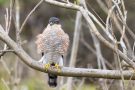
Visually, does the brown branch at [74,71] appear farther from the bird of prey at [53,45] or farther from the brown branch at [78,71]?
the bird of prey at [53,45]

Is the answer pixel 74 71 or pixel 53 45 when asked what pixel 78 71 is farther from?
pixel 53 45

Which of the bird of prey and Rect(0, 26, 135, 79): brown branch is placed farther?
the bird of prey

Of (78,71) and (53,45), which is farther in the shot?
(53,45)

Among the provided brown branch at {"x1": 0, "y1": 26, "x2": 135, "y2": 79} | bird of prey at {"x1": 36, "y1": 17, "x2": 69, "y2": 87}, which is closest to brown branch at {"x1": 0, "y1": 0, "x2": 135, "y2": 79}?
brown branch at {"x1": 0, "y1": 26, "x2": 135, "y2": 79}

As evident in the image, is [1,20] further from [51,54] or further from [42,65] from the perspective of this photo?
[42,65]

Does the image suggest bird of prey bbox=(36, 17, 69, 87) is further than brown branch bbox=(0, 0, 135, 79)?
Yes

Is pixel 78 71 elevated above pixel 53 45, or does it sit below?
below

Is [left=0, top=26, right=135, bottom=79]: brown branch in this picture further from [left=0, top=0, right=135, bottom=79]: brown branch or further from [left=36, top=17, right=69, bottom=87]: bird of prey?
[left=36, top=17, right=69, bottom=87]: bird of prey

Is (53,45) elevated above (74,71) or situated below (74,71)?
above

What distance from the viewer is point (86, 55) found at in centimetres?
1744

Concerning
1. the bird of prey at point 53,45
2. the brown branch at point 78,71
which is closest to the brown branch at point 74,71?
the brown branch at point 78,71

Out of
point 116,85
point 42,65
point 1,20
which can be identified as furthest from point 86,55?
point 42,65

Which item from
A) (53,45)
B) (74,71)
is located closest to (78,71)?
(74,71)

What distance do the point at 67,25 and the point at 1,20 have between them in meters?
2.30
